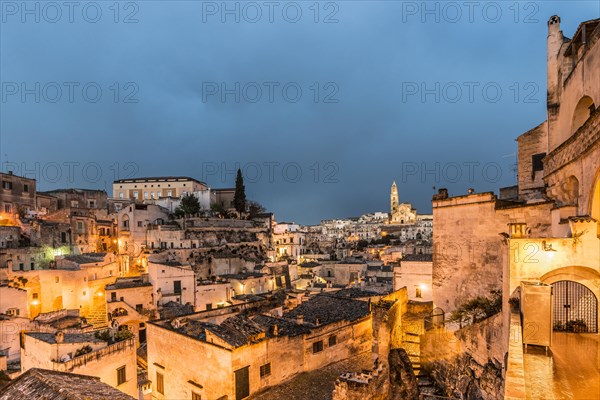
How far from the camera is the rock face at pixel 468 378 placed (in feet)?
33.4

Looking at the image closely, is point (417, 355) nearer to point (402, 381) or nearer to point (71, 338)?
point (402, 381)

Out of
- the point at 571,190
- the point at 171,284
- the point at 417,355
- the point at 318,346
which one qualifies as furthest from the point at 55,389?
the point at 171,284

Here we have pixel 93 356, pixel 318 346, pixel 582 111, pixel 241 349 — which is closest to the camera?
pixel 582 111

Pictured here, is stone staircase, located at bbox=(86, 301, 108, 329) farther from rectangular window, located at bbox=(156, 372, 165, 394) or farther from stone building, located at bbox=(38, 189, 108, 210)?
stone building, located at bbox=(38, 189, 108, 210)

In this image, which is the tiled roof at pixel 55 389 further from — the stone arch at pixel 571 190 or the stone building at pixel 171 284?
the stone building at pixel 171 284

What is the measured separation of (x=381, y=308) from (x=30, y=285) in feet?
83.7

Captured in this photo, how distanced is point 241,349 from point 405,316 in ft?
28.8

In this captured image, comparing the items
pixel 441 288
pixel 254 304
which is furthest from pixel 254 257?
pixel 441 288

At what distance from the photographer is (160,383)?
586 inches

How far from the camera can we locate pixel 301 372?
48.2 ft

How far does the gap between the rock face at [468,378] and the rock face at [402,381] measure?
106cm

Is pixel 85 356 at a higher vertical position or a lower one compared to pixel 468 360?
lower

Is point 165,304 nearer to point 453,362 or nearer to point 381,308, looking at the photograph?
point 381,308


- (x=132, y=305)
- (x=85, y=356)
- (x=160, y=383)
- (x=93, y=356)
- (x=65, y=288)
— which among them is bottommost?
(x=160, y=383)
